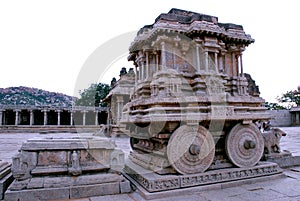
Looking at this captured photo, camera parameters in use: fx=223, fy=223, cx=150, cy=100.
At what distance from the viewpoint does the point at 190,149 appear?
4.10 m

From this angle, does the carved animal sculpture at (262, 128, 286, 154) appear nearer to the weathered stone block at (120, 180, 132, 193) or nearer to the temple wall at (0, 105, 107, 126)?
the weathered stone block at (120, 180, 132, 193)

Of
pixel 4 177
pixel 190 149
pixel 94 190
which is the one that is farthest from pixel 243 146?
pixel 4 177

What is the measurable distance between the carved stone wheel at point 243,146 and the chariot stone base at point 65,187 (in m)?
2.21

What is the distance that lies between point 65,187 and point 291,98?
53.7 m

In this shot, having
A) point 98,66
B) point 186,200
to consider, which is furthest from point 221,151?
point 98,66

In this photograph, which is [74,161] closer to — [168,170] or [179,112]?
[168,170]

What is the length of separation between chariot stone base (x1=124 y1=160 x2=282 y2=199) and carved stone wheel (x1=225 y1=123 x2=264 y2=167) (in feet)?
0.56

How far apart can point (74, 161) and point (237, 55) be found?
6.80m

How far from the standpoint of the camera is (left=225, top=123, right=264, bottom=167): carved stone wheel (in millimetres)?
4578

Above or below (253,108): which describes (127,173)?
below

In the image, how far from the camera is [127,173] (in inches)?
195

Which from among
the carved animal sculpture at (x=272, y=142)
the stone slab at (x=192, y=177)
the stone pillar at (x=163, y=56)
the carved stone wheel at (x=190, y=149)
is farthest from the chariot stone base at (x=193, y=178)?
the stone pillar at (x=163, y=56)

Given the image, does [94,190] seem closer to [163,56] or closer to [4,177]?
[4,177]

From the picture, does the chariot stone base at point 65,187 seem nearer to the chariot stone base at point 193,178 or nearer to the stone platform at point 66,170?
the stone platform at point 66,170
